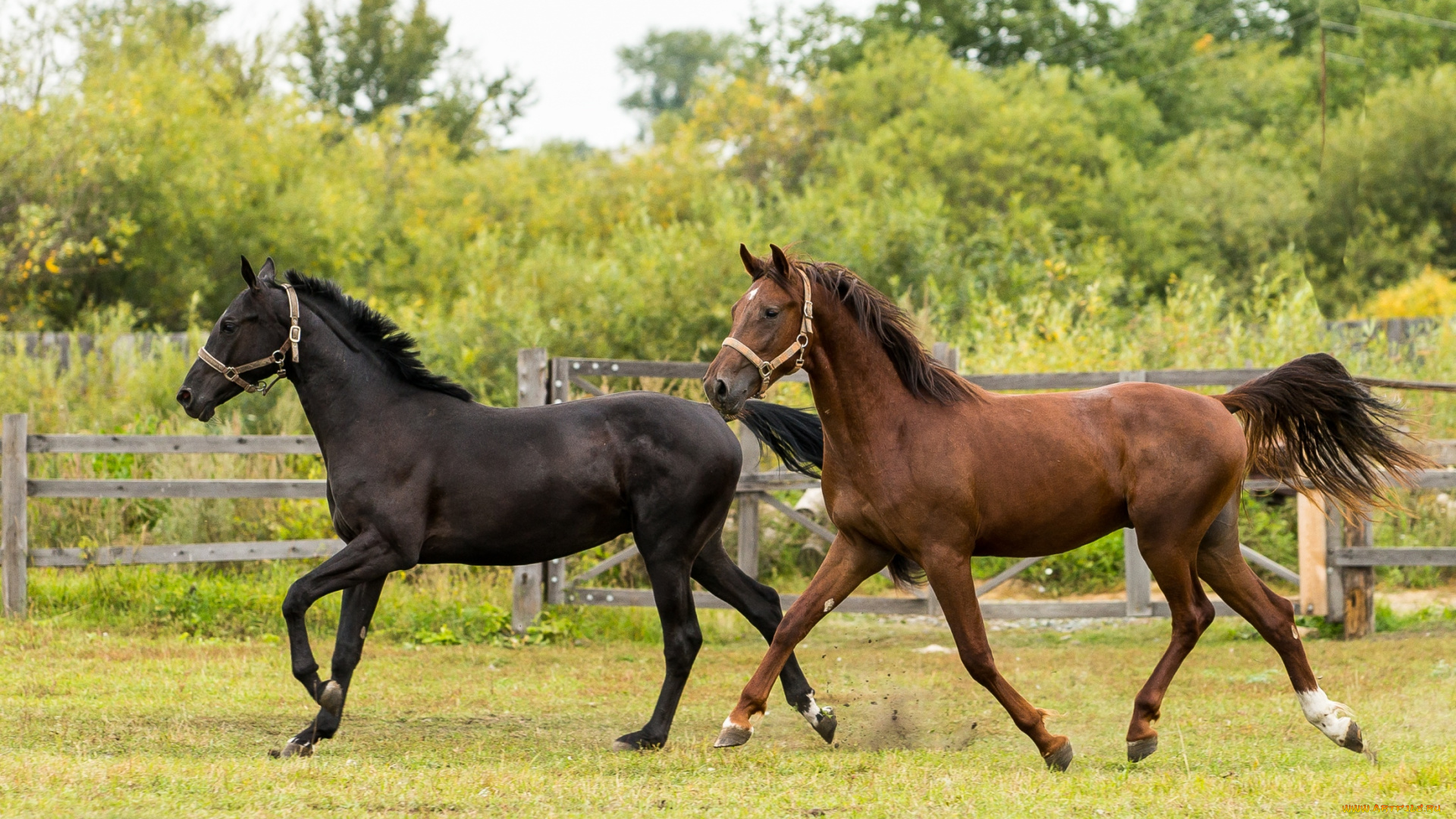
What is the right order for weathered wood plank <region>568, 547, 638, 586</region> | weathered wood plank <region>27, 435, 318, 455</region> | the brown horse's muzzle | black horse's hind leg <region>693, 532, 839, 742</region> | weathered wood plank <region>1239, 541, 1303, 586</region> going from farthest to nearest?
weathered wood plank <region>27, 435, 318, 455</region>, weathered wood plank <region>568, 547, 638, 586</region>, weathered wood plank <region>1239, 541, 1303, 586</region>, black horse's hind leg <region>693, 532, 839, 742</region>, the brown horse's muzzle

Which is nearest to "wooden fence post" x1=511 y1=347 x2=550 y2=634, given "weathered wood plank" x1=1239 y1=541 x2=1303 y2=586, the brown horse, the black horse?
the black horse

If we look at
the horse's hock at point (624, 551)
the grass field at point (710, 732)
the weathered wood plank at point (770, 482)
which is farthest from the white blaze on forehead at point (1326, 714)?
the weathered wood plank at point (770, 482)

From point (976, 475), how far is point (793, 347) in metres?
0.93

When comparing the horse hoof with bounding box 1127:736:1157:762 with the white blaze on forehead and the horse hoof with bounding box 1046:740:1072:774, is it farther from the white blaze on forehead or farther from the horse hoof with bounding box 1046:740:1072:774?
the white blaze on forehead

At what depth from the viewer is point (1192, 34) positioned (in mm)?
36344

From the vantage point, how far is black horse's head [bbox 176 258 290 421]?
591cm

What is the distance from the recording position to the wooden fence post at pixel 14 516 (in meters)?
9.34

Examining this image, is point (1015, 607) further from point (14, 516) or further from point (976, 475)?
point (14, 516)

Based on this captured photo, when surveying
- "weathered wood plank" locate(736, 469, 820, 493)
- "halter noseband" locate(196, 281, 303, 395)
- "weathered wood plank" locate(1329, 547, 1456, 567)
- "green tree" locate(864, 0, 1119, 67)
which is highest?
"green tree" locate(864, 0, 1119, 67)

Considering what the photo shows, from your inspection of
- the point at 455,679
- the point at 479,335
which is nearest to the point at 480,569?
the point at 455,679

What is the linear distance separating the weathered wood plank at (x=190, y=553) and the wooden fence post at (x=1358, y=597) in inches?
280

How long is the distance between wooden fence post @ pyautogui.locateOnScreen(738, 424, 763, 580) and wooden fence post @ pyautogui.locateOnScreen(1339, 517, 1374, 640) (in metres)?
4.10

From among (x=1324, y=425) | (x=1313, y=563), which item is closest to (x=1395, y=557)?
(x=1313, y=563)

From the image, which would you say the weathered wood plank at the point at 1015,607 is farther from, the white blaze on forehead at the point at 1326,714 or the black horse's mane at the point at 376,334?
the white blaze on forehead at the point at 1326,714
